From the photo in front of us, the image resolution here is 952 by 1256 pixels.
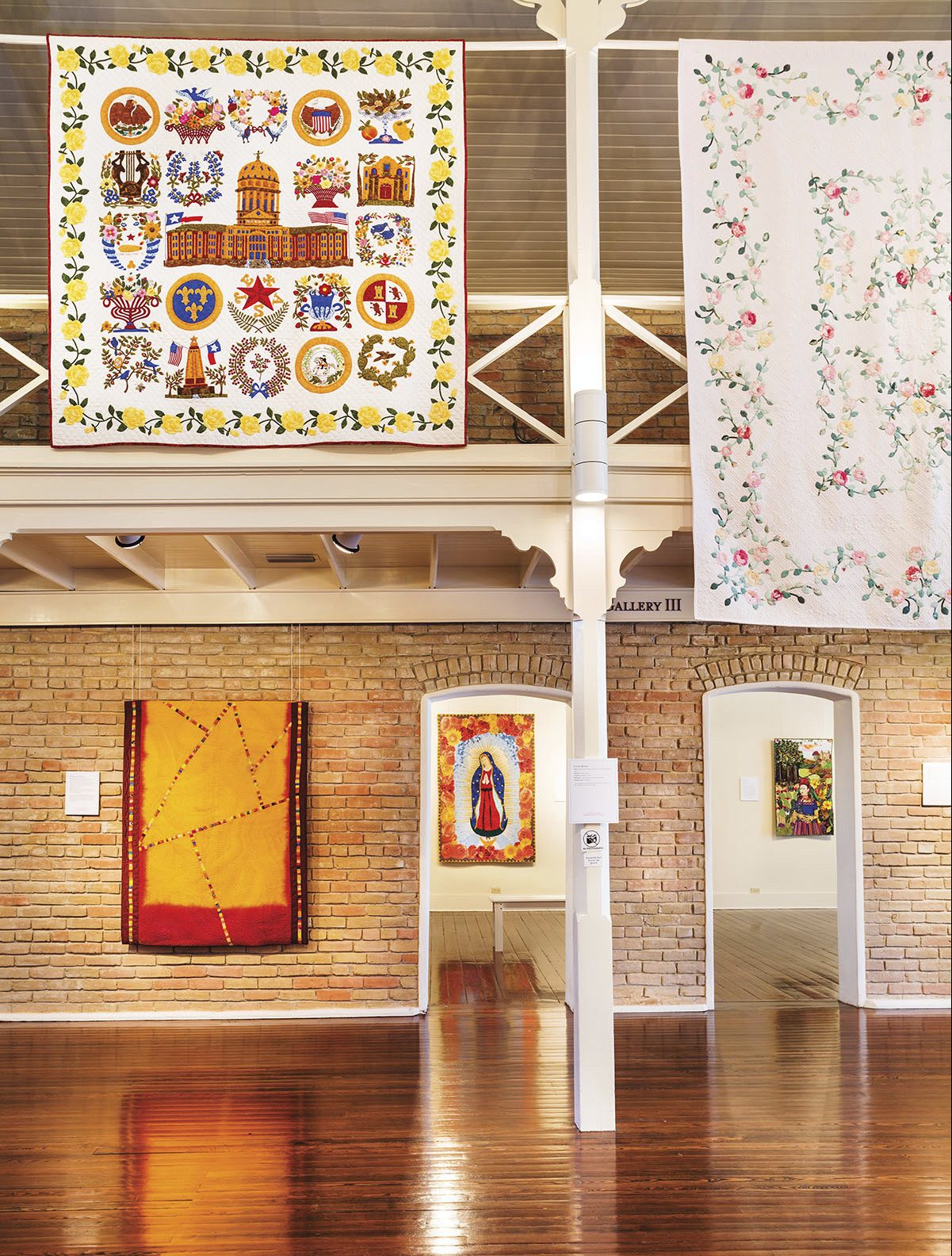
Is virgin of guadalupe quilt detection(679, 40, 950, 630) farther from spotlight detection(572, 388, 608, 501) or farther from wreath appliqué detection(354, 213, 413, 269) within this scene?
wreath appliqué detection(354, 213, 413, 269)

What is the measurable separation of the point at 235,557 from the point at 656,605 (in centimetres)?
286

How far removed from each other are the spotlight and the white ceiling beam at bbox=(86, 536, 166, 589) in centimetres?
267

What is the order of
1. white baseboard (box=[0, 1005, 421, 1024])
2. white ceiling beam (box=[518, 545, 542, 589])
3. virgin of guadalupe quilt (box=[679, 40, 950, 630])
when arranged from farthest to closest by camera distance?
white baseboard (box=[0, 1005, 421, 1024])
white ceiling beam (box=[518, 545, 542, 589])
virgin of guadalupe quilt (box=[679, 40, 950, 630])

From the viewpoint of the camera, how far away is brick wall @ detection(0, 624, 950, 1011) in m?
6.81

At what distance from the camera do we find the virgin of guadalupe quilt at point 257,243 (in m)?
4.59

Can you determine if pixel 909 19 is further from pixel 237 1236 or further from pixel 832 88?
pixel 237 1236

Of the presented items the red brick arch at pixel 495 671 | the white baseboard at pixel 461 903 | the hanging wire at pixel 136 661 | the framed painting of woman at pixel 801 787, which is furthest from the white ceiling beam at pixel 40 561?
the framed painting of woman at pixel 801 787

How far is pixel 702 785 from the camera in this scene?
704cm

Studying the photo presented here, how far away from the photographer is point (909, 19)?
17.4 ft

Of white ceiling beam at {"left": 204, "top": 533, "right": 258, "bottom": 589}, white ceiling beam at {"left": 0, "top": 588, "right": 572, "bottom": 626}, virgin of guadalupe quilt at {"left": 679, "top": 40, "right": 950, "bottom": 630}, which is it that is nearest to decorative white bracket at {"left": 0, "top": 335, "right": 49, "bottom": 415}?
white ceiling beam at {"left": 204, "top": 533, "right": 258, "bottom": 589}

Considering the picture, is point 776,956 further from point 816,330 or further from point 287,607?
point 816,330

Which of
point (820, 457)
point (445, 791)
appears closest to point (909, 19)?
point (820, 457)

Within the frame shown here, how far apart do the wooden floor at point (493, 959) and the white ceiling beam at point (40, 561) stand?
380cm

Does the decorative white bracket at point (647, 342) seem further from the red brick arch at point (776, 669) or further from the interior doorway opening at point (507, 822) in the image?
the interior doorway opening at point (507, 822)
